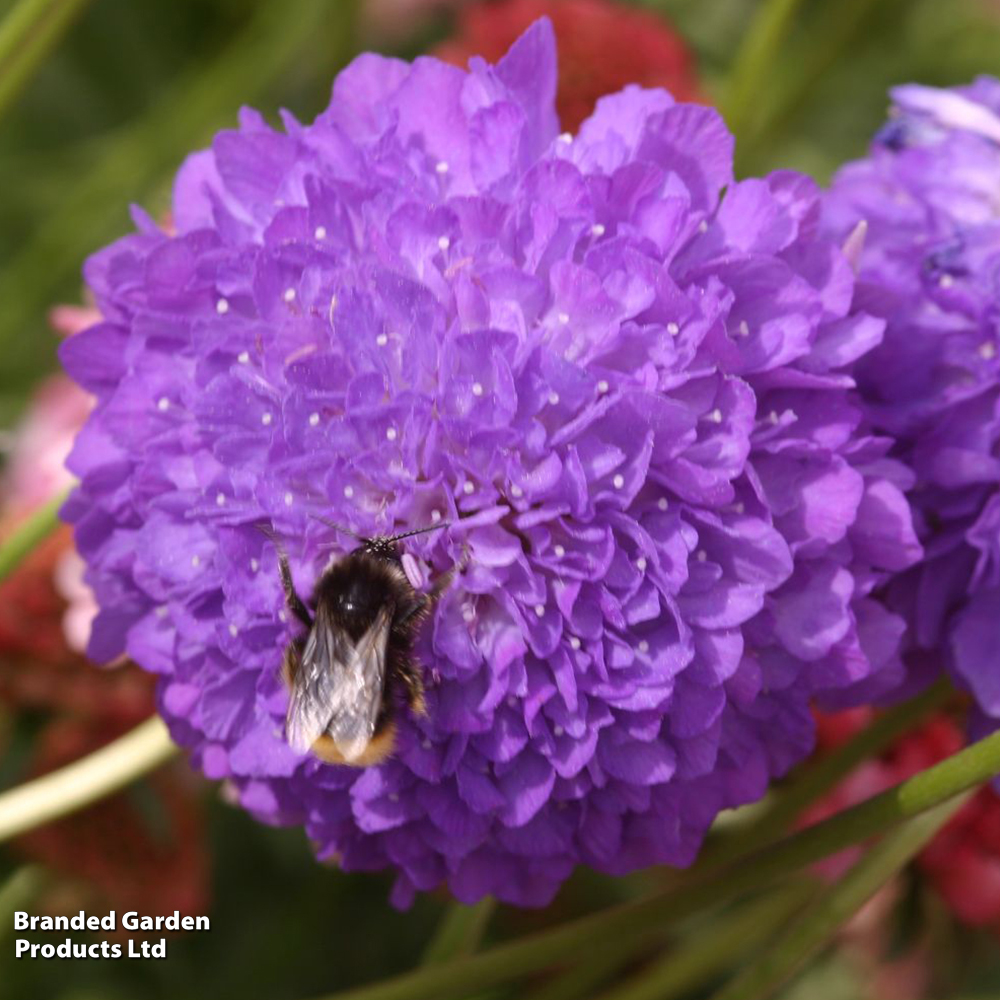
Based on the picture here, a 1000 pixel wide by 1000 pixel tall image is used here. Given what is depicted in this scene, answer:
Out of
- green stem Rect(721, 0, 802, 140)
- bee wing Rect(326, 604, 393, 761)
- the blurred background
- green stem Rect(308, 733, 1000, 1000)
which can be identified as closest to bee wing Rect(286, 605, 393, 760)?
bee wing Rect(326, 604, 393, 761)

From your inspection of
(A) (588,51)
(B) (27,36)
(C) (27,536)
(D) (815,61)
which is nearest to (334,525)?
(C) (27,536)

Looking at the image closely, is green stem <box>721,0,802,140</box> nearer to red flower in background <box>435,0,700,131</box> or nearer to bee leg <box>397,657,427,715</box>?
red flower in background <box>435,0,700,131</box>

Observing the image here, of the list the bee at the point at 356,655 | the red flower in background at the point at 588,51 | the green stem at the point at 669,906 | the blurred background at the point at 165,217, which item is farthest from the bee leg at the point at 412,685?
the red flower in background at the point at 588,51

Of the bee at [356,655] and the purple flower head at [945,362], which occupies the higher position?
the bee at [356,655]

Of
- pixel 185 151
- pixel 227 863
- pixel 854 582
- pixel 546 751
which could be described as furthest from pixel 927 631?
pixel 185 151

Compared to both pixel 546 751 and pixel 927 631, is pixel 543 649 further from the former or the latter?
pixel 927 631

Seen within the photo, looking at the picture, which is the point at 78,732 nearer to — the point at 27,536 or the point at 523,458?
the point at 27,536

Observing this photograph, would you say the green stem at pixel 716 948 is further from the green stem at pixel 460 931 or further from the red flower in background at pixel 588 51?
the red flower in background at pixel 588 51
